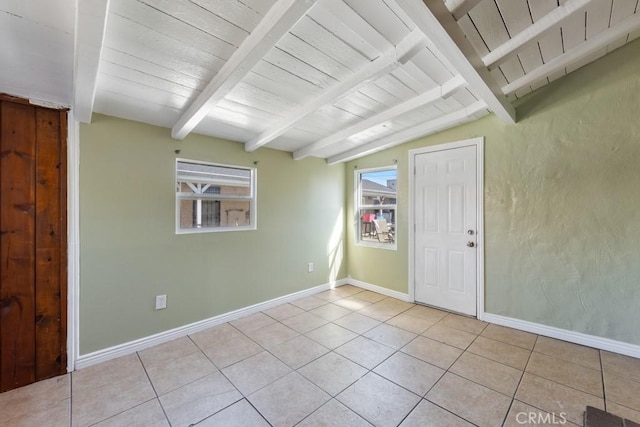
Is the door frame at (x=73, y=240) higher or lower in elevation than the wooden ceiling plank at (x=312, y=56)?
lower

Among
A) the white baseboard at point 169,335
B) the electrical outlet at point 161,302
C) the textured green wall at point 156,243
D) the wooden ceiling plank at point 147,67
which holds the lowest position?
the white baseboard at point 169,335

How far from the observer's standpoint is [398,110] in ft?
8.54

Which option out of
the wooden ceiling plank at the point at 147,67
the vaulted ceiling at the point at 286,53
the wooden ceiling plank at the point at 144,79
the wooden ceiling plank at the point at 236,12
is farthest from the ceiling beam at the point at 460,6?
the wooden ceiling plank at the point at 144,79

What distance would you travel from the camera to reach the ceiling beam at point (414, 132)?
285 cm

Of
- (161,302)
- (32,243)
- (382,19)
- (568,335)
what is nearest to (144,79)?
(32,243)

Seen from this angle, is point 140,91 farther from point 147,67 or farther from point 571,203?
point 571,203

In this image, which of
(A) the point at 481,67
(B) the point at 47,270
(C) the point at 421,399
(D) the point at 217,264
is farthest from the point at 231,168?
(C) the point at 421,399

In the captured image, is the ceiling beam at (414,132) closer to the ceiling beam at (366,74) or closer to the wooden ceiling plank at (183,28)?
the ceiling beam at (366,74)

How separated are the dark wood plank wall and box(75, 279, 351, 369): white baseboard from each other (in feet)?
0.59

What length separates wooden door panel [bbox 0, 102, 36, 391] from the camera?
1.87 m

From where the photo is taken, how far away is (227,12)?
4.43 ft

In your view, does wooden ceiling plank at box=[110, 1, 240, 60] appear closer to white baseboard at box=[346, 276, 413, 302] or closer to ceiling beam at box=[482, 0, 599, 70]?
ceiling beam at box=[482, 0, 599, 70]

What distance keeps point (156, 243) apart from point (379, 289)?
9.96 ft

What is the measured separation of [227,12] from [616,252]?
355 centimetres
